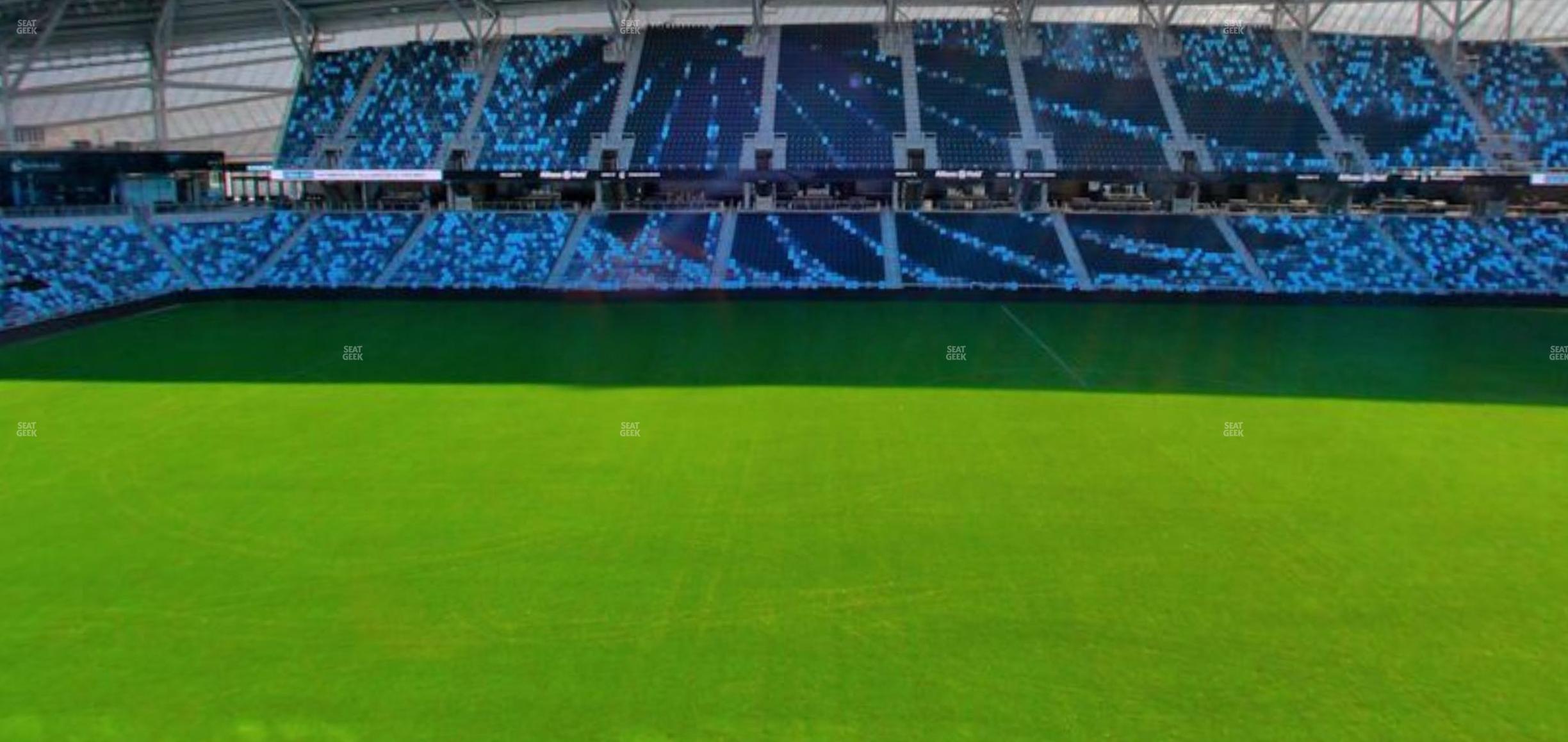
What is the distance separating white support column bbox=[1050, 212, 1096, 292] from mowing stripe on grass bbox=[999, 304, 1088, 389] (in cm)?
369

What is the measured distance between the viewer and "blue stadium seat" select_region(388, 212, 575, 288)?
37156 millimetres

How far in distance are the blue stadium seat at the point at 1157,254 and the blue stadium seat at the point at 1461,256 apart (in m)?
6.52

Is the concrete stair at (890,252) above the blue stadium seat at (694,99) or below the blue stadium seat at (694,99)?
below

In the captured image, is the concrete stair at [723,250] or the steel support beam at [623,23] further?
the steel support beam at [623,23]

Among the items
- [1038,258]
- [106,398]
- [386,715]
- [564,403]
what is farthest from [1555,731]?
[1038,258]

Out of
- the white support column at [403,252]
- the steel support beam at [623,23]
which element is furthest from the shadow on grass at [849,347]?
the steel support beam at [623,23]

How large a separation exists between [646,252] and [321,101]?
16142mm

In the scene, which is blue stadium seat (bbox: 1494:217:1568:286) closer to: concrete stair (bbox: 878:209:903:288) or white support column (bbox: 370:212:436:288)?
concrete stair (bbox: 878:209:903:288)

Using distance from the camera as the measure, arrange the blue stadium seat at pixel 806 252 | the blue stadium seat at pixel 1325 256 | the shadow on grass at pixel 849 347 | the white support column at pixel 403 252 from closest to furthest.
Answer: the shadow on grass at pixel 849 347 < the blue stadium seat at pixel 1325 256 < the blue stadium seat at pixel 806 252 < the white support column at pixel 403 252

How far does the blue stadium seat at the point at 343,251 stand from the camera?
37.6m

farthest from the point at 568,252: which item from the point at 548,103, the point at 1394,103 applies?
the point at 1394,103

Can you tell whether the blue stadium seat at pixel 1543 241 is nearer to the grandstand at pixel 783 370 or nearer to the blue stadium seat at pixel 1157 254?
the grandstand at pixel 783 370

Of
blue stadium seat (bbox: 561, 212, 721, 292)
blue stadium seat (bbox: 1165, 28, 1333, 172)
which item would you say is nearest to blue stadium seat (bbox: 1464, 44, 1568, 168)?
blue stadium seat (bbox: 1165, 28, 1333, 172)

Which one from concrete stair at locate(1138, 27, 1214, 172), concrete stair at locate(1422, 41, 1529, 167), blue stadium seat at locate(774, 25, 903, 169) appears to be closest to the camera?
concrete stair at locate(1422, 41, 1529, 167)
